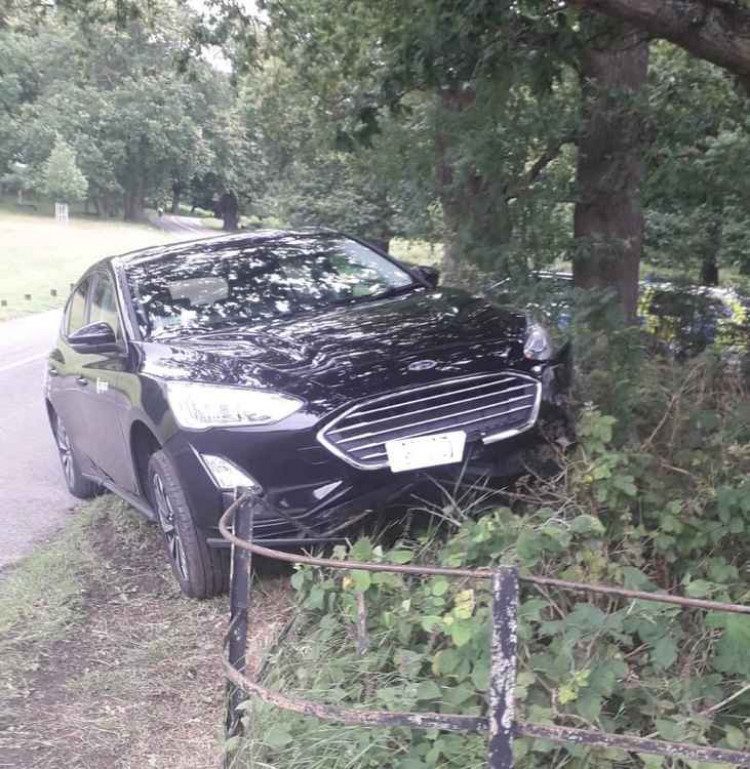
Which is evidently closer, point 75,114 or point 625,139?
point 625,139

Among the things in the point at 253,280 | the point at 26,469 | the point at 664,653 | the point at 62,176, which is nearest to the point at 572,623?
the point at 664,653

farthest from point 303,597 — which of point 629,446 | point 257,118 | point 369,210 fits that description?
point 369,210

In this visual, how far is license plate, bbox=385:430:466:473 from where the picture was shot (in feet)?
12.3

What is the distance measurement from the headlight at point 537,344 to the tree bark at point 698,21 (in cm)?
151

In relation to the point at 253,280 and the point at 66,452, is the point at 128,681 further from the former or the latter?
the point at 66,452

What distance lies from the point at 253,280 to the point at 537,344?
1.79 metres

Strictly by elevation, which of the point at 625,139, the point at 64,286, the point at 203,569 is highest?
the point at 625,139

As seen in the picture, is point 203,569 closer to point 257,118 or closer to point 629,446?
point 629,446

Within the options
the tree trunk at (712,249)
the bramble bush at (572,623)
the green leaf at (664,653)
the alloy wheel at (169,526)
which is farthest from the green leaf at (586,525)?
the tree trunk at (712,249)

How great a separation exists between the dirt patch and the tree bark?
3.09 meters

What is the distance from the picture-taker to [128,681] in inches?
143

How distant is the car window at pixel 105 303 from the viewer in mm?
5068

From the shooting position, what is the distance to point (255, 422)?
12.4 ft

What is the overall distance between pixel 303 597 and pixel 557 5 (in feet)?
12.6
